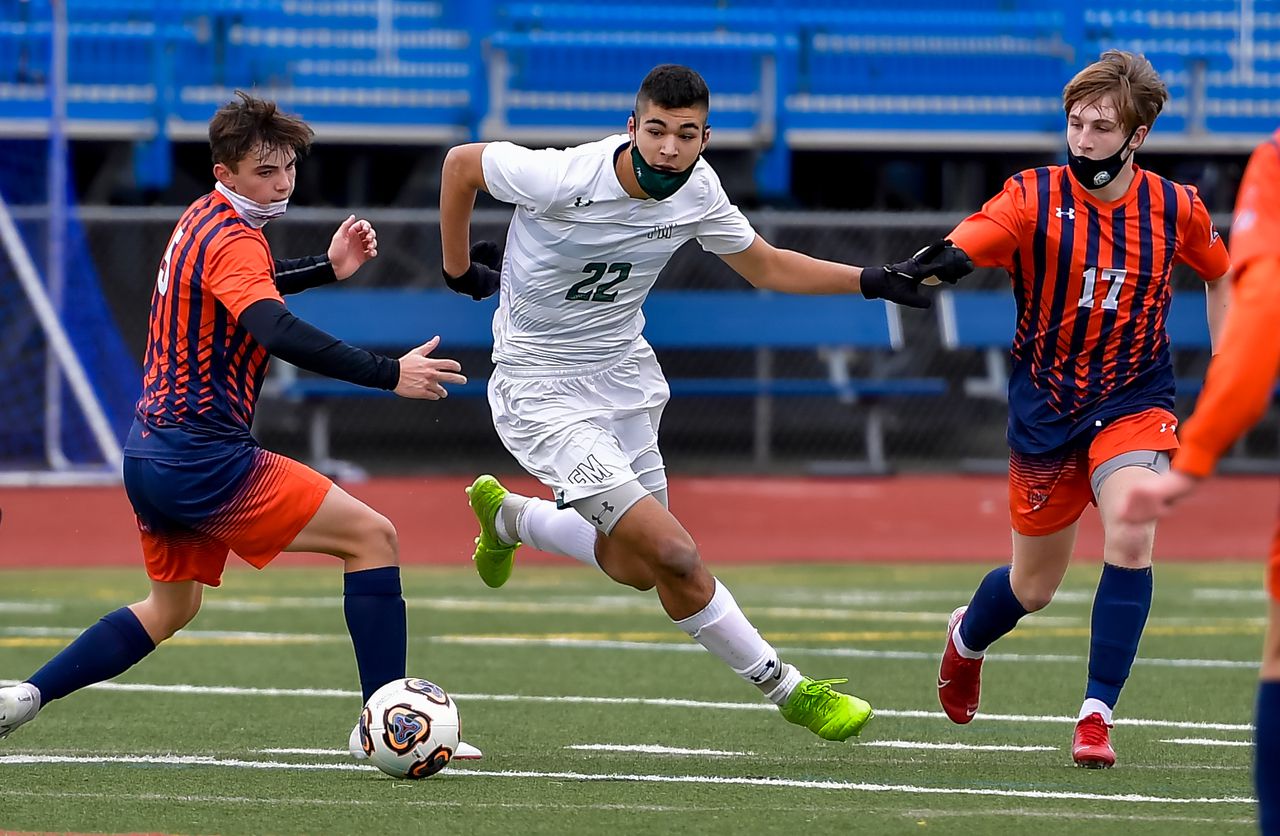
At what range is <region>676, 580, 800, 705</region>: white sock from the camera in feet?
19.1

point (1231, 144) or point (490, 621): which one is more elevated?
point (1231, 144)

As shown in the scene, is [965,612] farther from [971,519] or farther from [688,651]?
[971,519]

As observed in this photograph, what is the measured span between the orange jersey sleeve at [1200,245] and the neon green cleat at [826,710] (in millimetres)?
1758

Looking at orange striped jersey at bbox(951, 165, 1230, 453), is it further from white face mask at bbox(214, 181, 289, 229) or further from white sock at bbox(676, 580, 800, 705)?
white face mask at bbox(214, 181, 289, 229)

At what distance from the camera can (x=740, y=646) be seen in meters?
5.82

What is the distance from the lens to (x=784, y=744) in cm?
616

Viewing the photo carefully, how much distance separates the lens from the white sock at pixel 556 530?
6.72 meters

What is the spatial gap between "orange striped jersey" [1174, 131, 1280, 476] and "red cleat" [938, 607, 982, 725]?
10.0 ft

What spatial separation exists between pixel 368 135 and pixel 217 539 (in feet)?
37.1

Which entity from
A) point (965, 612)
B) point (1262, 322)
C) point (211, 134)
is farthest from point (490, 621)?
point (1262, 322)

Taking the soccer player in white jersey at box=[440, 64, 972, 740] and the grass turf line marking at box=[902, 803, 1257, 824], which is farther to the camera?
the soccer player in white jersey at box=[440, 64, 972, 740]

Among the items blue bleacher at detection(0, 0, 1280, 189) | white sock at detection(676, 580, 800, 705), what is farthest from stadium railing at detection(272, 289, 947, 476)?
white sock at detection(676, 580, 800, 705)

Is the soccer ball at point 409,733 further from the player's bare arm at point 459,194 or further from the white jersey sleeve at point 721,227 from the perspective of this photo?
the white jersey sleeve at point 721,227

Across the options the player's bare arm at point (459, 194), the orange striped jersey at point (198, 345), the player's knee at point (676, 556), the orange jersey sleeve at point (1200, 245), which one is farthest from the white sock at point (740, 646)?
the orange jersey sleeve at point (1200, 245)
